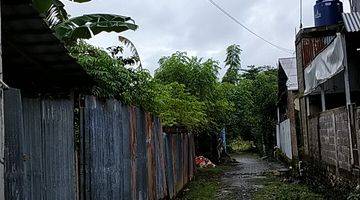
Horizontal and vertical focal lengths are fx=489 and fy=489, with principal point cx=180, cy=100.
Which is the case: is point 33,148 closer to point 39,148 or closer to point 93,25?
point 39,148

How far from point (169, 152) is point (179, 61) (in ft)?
30.1

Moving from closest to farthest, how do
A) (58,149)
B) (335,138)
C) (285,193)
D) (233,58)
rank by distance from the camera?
(58,149)
(335,138)
(285,193)
(233,58)

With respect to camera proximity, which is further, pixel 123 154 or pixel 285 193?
pixel 285 193

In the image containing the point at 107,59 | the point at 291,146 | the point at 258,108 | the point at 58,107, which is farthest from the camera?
the point at 258,108

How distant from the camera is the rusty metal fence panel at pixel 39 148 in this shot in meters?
3.50

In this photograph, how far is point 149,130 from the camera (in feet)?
29.9

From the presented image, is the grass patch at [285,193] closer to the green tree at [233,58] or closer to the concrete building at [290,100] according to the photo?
the concrete building at [290,100]

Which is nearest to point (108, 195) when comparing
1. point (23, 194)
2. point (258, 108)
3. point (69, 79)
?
point (69, 79)

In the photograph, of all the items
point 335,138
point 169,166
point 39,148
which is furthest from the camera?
point 169,166

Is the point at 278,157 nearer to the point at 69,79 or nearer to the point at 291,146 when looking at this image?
the point at 291,146

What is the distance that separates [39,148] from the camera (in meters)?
4.27

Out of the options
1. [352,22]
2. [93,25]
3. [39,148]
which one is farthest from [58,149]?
[352,22]

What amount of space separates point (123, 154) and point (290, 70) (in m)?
18.9

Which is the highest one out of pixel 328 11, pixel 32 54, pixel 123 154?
pixel 328 11
